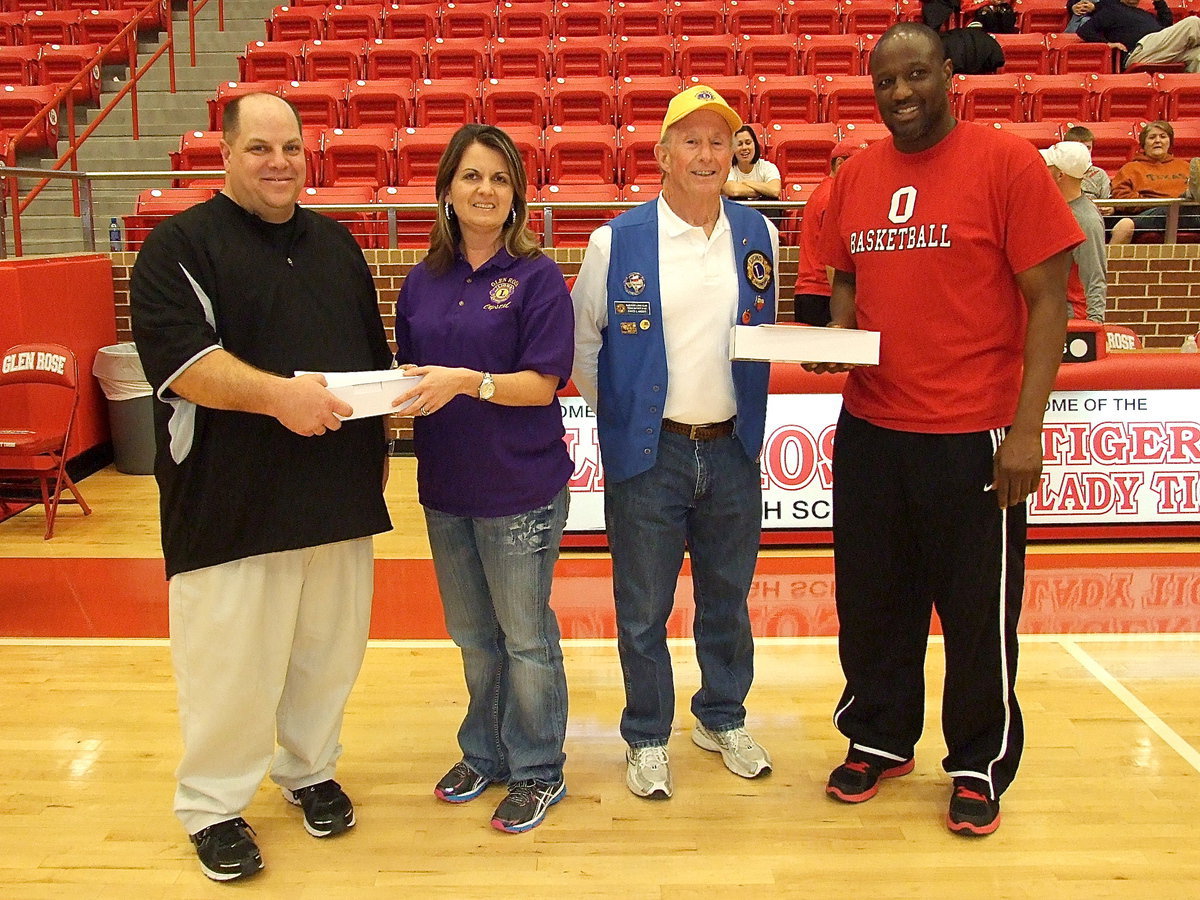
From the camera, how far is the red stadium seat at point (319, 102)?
8922 mm

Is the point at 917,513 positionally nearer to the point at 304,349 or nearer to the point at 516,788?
the point at 516,788

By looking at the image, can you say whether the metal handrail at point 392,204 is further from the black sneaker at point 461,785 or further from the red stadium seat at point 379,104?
the black sneaker at point 461,785

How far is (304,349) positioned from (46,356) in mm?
3861

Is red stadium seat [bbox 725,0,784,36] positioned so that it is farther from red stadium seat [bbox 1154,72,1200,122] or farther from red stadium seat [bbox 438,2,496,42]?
red stadium seat [bbox 1154,72,1200,122]


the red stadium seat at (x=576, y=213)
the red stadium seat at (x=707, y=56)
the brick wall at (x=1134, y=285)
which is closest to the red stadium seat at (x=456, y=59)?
the red stadium seat at (x=707, y=56)

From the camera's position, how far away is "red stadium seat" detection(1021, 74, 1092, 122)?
893 centimetres

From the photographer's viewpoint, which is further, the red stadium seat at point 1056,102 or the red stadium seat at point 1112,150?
the red stadium seat at point 1056,102

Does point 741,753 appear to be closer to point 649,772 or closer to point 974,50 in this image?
point 649,772

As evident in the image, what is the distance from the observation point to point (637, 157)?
8148mm

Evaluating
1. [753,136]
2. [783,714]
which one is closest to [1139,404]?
[783,714]

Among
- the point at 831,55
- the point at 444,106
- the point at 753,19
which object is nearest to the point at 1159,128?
the point at 831,55

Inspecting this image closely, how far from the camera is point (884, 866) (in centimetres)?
266

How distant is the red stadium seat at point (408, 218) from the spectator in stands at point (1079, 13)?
6.61 meters

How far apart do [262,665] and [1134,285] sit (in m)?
6.55
